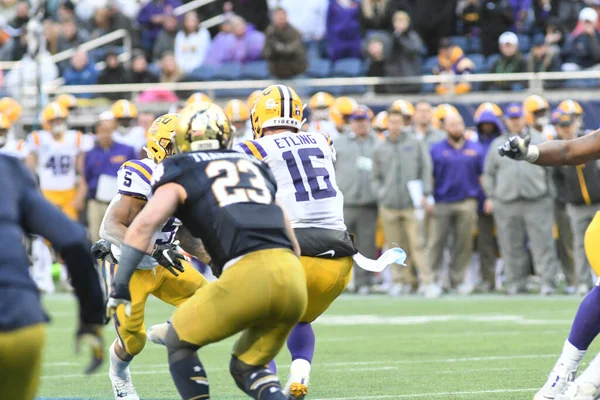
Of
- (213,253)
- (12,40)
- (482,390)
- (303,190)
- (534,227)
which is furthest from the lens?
(12,40)

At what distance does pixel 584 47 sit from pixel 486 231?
11.8 ft

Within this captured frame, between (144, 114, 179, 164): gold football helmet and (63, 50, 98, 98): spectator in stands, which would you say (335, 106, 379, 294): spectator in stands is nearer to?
(63, 50, 98, 98): spectator in stands

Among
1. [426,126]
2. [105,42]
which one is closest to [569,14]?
[426,126]

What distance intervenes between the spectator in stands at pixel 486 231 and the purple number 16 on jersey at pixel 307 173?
8.78 m

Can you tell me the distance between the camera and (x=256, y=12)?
2078cm

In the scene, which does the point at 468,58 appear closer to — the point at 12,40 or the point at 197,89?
the point at 197,89

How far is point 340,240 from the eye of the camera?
265 inches

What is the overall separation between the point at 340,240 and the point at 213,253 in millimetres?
1483

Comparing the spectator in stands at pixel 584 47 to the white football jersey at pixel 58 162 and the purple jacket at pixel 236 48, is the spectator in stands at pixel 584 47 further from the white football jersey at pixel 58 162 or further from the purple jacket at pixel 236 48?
the white football jersey at pixel 58 162

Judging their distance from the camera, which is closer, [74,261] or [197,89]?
[74,261]

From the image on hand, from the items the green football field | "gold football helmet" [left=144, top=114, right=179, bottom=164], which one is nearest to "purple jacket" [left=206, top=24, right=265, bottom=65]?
the green football field

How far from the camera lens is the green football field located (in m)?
7.64

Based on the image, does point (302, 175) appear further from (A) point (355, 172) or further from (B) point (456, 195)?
(A) point (355, 172)

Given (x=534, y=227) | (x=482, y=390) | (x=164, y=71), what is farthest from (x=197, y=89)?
(x=482, y=390)
